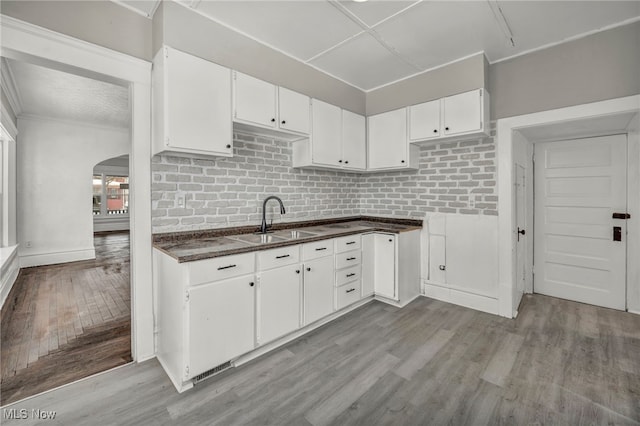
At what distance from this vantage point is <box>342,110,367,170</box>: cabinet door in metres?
3.53

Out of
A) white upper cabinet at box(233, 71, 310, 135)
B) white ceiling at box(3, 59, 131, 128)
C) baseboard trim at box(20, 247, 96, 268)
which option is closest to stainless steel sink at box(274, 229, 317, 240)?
white upper cabinet at box(233, 71, 310, 135)

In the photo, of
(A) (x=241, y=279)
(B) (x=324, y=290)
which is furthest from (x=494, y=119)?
(A) (x=241, y=279)

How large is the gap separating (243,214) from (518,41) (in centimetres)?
311

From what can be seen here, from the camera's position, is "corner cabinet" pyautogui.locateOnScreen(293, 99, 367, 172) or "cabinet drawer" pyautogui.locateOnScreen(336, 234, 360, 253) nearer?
"cabinet drawer" pyautogui.locateOnScreen(336, 234, 360, 253)

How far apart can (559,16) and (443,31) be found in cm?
87

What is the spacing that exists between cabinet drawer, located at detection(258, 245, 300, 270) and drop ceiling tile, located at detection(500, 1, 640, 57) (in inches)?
98.8

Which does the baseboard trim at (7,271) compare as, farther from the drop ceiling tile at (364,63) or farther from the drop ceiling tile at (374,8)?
the drop ceiling tile at (374,8)

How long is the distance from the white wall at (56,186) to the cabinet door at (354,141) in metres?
3.88

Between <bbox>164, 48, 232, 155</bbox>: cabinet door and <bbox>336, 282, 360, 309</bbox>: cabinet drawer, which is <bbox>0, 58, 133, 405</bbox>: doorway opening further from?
<bbox>336, 282, 360, 309</bbox>: cabinet drawer

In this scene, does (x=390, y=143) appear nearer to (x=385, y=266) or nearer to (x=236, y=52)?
(x=385, y=266)

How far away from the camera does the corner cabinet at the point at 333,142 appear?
3158 millimetres

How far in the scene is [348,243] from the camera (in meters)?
3.00

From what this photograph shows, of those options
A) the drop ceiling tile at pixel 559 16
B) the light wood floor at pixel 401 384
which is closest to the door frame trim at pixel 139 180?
the light wood floor at pixel 401 384

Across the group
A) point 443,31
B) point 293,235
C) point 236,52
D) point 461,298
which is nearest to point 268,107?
point 236,52
